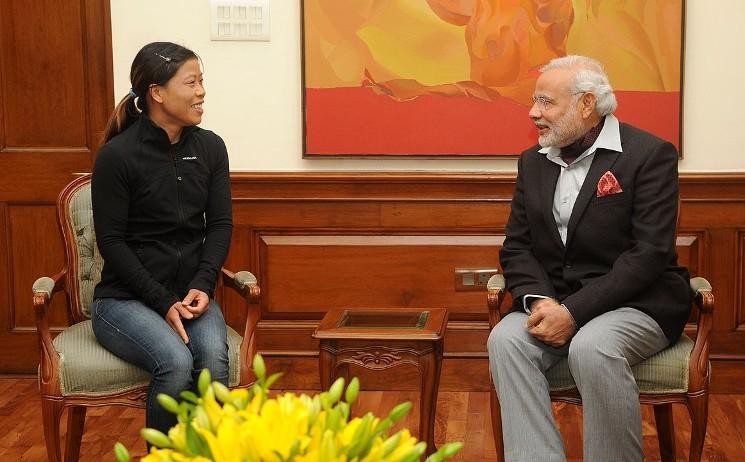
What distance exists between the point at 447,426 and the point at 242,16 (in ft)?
6.28

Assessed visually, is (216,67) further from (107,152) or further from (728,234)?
(728,234)

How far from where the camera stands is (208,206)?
137 inches

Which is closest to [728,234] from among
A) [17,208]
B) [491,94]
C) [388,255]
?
[491,94]

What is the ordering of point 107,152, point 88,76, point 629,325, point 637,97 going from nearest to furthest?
point 629,325, point 107,152, point 637,97, point 88,76

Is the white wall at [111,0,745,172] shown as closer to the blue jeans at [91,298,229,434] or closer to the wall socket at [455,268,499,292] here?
the wall socket at [455,268,499,292]

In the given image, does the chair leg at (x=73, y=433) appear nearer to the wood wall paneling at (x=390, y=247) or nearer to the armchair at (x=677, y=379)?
the wood wall paneling at (x=390, y=247)

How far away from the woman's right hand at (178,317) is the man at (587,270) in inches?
37.3

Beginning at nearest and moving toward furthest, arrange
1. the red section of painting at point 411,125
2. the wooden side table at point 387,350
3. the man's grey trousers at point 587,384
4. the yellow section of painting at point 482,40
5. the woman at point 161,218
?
the man's grey trousers at point 587,384
the woman at point 161,218
the wooden side table at point 387,350
the yellow section of painting at point 482,40
the red section of painting at point 411,125

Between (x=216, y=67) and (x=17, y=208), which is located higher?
(x=216, y=67)

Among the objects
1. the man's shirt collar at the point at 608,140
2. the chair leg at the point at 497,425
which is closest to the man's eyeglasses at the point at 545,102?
the man's shirt collar at the point at 608,140

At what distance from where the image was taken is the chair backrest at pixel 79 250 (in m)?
3.51

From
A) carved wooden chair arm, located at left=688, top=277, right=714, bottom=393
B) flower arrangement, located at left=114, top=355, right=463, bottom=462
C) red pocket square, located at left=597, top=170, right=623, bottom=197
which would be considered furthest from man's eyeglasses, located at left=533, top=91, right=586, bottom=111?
flower arrangement, located at left=114, top=355, right=463, bottom=462

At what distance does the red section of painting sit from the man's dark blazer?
1.03 metres

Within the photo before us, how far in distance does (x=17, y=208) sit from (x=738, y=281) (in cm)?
320
